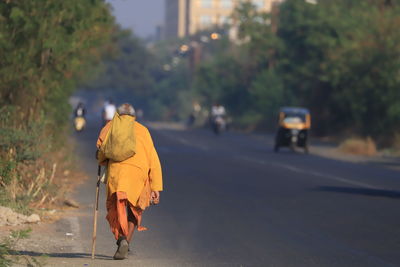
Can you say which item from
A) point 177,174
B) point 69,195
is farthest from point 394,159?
point 69,195

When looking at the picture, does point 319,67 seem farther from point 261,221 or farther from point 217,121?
point 261,221

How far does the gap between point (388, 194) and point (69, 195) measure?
5.82m

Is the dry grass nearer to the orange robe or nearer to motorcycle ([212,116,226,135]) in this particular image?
motorcycle ([212,116,226,135])

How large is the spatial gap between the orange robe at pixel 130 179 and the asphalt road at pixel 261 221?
18.5 inches

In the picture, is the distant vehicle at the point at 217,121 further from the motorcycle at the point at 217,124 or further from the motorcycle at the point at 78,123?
the motorcycle at the point at 78,123

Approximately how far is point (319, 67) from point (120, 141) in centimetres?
4784

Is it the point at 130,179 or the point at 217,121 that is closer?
the point at 130,179

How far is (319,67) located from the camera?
57344 mm

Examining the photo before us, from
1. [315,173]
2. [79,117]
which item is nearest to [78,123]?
[79,117]

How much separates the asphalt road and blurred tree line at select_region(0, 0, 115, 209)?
4.36ft

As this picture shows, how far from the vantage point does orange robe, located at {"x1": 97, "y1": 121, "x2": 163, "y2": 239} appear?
10.3m

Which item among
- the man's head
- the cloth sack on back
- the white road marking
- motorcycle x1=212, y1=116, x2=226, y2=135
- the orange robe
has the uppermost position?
the man's head

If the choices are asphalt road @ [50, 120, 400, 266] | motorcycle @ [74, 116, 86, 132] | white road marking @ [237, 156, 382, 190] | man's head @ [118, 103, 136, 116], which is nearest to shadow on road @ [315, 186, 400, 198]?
asphalt road @ [50, 120, 400, 266]

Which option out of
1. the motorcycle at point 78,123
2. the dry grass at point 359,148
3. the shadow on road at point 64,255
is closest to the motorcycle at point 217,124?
the motorcycle at point 78,123
